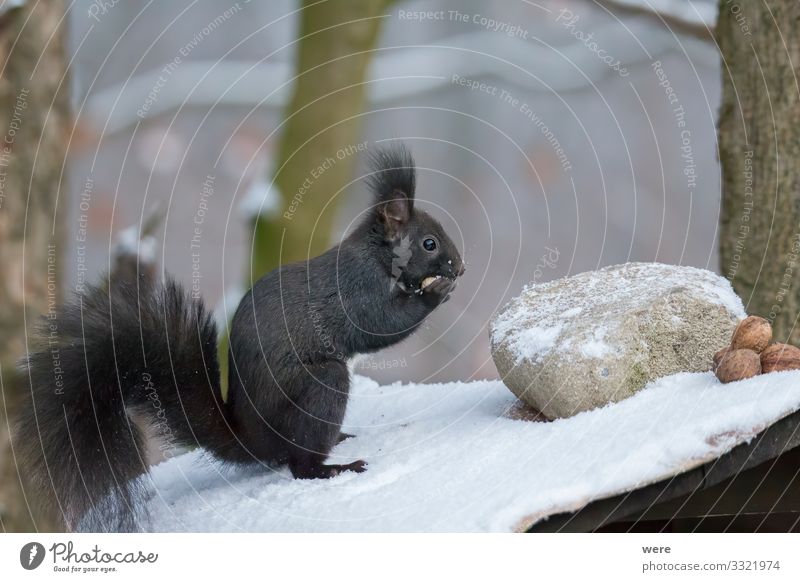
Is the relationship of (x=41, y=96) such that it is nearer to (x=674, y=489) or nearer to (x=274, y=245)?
(x=274, y=245)

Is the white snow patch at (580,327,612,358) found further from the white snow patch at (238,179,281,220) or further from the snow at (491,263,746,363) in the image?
the white snow patch at (238,179,281,220)

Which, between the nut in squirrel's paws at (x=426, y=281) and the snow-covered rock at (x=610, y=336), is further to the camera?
the nut in squirrel's paws at (x=426, y=281)

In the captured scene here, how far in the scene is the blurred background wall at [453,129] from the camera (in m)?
2.27

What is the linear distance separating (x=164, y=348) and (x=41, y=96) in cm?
68

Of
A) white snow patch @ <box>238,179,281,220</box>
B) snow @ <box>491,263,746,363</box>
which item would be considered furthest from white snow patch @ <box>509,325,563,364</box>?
white snow patch @ <box>238,179,281,220</box>

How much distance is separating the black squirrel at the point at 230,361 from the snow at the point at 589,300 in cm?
14

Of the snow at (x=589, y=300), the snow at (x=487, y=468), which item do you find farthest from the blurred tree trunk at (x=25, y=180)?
the snow at (x=589, y=300)

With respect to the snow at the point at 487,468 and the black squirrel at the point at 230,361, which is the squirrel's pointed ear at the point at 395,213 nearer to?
the black squirrel at the point at 230,361

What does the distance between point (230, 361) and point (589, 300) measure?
0.58m

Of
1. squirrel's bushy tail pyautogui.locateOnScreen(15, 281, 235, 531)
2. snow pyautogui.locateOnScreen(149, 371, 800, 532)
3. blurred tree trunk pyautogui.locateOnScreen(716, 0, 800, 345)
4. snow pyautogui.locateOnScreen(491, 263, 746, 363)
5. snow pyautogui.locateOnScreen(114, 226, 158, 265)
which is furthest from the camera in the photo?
snow pyautogui.locateOnScreen(114, 226, 158, 265)

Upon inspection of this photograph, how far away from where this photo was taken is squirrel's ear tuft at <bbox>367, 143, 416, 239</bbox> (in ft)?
4.95
